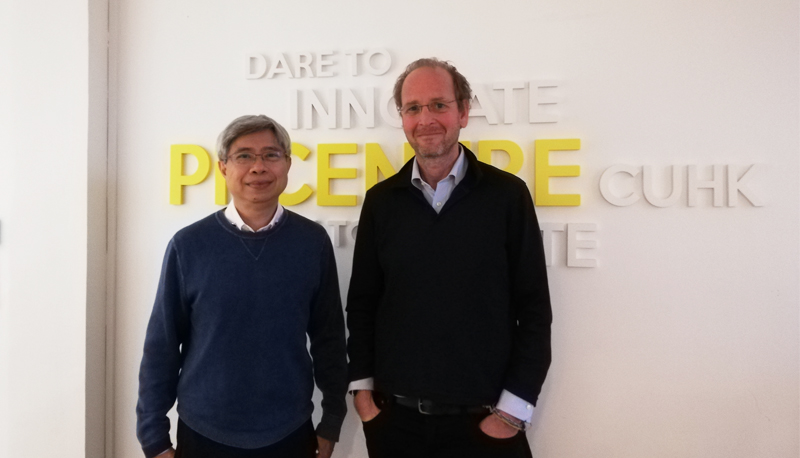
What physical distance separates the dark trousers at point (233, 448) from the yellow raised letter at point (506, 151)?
131 cm

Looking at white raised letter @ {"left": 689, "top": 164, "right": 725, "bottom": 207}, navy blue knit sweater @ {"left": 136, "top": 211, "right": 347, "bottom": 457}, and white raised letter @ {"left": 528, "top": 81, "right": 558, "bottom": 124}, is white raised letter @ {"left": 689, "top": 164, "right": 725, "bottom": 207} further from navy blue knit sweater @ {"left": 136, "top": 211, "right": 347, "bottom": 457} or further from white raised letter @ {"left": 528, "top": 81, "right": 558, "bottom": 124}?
navy blue knit sweater @ {"left": 136, "top": 211, "right": 347, "bottom": 457}

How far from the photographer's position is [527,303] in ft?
5.11

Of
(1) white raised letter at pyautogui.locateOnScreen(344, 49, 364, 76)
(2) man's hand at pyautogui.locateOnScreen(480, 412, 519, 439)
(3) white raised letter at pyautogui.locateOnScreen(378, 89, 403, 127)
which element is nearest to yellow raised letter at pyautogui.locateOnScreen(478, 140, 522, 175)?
(3) white raised letter at pyautogui.locateOnScreen(378, 89, 403, 127)

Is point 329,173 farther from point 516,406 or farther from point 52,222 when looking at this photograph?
point 52,222

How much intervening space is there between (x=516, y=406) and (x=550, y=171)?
98cm

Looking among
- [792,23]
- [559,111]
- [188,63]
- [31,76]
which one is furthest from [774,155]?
[31,76]

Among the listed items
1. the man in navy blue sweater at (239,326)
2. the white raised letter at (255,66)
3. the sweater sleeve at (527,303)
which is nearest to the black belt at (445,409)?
the sweater sleeve at (527,303)

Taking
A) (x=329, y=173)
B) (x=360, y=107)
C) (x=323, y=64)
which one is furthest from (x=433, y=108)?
(x=323, y=64)

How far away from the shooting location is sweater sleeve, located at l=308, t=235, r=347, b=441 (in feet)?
5.25

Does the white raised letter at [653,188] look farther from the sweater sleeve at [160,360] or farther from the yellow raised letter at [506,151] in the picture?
the sweater sleeve at [160,360]

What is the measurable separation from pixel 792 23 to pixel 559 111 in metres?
0.96

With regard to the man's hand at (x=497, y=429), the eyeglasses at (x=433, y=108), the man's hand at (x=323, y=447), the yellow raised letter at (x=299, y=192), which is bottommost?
the man's hand at (x=323, y=447)

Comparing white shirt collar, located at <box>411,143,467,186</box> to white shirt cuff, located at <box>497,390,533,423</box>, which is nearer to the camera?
white shirt cuff, located at <box>497,390,533,423</box>

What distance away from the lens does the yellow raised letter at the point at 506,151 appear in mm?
1916
